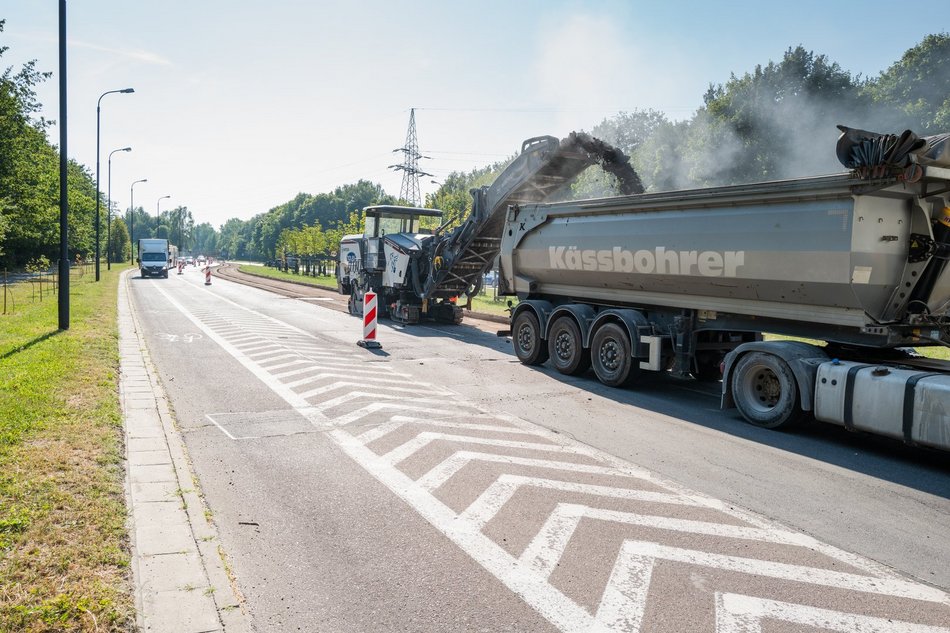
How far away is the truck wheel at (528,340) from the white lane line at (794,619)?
852 cm

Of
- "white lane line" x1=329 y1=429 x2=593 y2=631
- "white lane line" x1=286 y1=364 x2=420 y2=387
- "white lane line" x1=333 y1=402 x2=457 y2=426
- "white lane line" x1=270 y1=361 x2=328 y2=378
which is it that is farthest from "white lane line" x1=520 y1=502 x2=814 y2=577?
"white lane line" x1=270 y1=361 x2=328 y2=378

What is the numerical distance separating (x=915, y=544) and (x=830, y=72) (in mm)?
37199

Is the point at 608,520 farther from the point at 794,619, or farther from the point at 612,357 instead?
the point at 612,357

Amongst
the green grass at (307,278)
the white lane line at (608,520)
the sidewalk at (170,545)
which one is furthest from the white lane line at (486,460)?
the green grass at (307,278)

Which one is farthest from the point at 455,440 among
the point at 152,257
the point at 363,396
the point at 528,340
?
the point at 152,257

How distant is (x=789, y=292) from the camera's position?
799cm

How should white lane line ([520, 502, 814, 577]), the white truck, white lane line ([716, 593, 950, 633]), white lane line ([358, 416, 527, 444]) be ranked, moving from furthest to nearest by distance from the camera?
the white truck < white lane line ([358, 416, 527, 444]) < white lane line ([520, 502, 814, 577]) < white lane line ([716, 593, 950, 633])

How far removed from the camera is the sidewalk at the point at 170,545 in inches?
140

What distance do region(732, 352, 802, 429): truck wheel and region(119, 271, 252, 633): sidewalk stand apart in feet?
20.7

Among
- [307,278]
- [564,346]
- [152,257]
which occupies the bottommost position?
[564,346]

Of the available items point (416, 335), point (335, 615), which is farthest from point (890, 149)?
point (416, 335)

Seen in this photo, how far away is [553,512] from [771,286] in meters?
4.67

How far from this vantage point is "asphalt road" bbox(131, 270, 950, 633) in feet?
12.6

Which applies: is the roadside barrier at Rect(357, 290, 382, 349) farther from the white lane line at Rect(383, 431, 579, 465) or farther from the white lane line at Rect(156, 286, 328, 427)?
the white lane line at Rect(383, 431, 579, 465)
